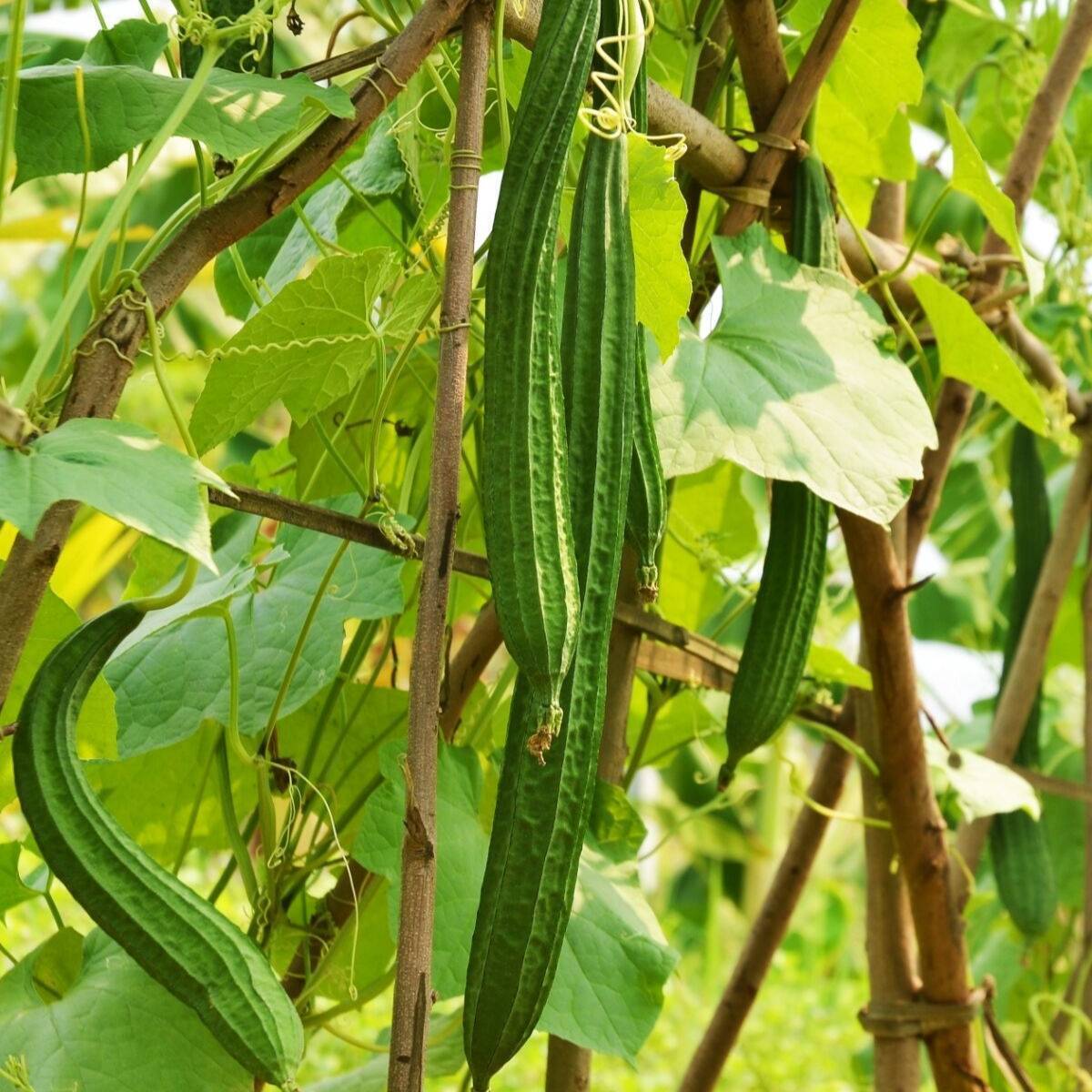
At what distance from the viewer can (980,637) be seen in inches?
81.1

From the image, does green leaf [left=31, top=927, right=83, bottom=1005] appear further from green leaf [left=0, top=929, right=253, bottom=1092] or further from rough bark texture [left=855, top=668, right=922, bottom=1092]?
rough bark texture [left=855, top=668, right=922, bottom=1092]

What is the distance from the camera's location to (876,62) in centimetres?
95

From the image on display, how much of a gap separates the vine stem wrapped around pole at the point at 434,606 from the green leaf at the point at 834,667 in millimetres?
491

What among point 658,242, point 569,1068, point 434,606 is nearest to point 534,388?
point 434,606

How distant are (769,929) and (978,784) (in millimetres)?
229

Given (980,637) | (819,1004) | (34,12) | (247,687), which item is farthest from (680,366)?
(819,1004)

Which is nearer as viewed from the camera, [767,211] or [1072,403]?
[767,211]

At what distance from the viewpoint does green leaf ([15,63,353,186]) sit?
564mm

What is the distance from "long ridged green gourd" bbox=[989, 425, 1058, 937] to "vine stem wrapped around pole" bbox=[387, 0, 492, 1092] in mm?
924

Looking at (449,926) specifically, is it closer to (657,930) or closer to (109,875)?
(657,930)

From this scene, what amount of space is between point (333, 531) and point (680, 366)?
0.78ft

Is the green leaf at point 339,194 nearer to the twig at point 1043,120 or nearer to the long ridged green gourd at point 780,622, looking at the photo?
the long ridged green gourd at point 780,622

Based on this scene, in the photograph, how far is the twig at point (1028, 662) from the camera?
4.37 ft

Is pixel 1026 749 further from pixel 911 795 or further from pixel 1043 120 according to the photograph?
pixel 1043 120
